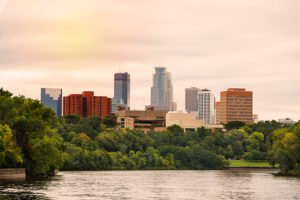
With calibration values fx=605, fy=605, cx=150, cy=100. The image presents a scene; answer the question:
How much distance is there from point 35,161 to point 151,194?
1990 inches

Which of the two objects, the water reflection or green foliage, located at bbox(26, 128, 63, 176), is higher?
green foliage, located at bbox(26, 128, 63, 176)

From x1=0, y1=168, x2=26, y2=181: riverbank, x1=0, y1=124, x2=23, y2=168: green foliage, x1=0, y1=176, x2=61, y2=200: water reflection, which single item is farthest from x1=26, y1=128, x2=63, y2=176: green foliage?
x1=0, y1=176, x2=61, y2=200: water reflection

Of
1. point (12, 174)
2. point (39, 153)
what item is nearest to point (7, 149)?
point (12, 174)

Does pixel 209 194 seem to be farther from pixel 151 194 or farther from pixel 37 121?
pixel 37 121

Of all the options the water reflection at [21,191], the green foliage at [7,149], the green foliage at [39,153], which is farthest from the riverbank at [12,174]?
the water reflection at [21,191]

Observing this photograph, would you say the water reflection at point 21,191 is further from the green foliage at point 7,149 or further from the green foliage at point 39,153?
the green foliage at point 39,153

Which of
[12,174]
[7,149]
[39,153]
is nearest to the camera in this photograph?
[7,149]

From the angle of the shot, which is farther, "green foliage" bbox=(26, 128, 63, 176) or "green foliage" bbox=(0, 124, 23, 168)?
"green foliage" bbox=(26, 128, 63, 176)

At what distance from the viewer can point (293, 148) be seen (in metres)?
198

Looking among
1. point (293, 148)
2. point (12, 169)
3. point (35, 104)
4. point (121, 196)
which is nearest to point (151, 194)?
point (121, 196)

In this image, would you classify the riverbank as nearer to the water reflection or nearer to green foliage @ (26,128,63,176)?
green foliage @ (26,128,63,176)

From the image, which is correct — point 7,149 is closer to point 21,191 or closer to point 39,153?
point 39,153

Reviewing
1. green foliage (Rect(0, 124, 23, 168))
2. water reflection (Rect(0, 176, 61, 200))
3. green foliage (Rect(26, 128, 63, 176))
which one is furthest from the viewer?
green foliage (Rect(26, 128, 63, 176))

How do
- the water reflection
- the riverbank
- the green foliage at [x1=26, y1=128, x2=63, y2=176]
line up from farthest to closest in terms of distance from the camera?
the green foliage at [x1=26, y1=128, x2=63, y2=176] → the riverbank → the water reflection
